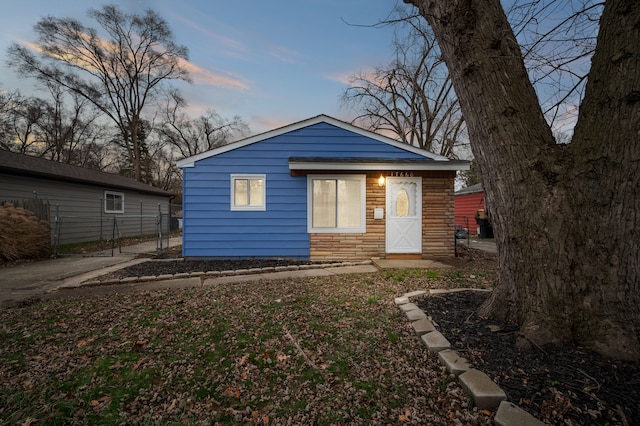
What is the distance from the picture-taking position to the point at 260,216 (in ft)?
24.8

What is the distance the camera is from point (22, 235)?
295 inches

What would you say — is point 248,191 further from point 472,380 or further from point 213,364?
point 472,380

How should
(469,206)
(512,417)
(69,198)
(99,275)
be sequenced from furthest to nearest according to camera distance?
(469,206), (69,198), (99,275), (512,417)

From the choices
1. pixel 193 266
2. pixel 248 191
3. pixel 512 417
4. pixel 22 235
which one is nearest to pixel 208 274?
pixel 193 266

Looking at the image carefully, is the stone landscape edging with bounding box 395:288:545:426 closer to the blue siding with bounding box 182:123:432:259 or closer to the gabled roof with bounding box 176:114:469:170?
the blue siding with bounding box 182:123:432:259

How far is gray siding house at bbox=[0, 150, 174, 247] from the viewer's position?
930cm

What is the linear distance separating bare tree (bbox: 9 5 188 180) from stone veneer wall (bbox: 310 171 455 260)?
70.6ft

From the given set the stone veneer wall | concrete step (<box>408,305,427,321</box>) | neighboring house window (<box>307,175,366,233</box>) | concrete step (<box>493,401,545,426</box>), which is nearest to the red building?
the stone veneer wall

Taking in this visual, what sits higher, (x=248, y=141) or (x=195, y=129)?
(x=195, y=129)

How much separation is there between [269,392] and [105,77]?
87.1 feet

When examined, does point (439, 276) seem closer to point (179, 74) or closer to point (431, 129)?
point (431, 129)

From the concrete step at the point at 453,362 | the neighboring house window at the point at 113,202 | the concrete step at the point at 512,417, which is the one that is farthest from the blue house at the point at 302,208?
the neighboring house window at the point at 113,202

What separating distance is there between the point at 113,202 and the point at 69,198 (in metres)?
2.51

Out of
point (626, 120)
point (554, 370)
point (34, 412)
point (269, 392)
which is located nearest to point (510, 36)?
point (626, 120)
